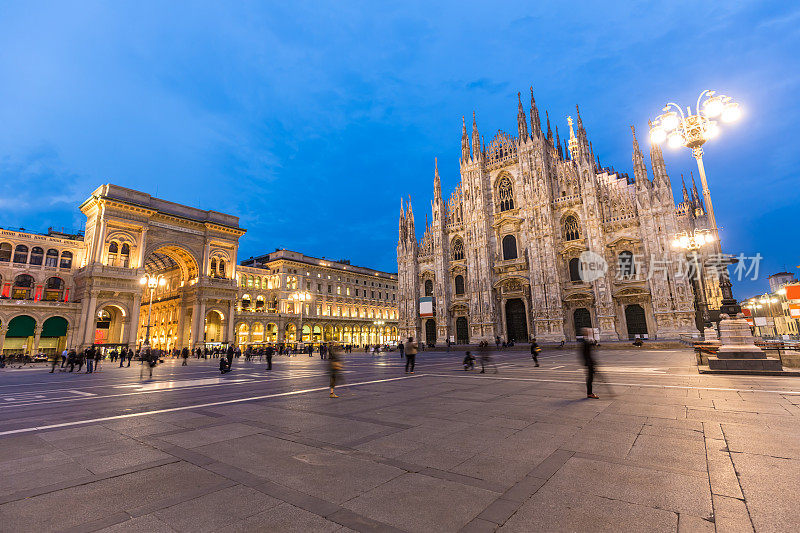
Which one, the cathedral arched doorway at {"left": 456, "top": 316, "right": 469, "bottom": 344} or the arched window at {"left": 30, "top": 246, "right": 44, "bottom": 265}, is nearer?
the arched window at {"left": 30, "top": 246, "right": 44, "bottom": 265}

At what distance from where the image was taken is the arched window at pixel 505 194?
148 ft

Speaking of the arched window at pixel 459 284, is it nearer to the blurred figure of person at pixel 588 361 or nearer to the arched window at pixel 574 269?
the arched window at pixel 574 269

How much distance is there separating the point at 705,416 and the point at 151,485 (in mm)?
8220

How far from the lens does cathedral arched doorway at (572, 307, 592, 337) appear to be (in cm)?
3829

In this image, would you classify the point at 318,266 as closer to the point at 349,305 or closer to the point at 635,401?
the point at 349,305

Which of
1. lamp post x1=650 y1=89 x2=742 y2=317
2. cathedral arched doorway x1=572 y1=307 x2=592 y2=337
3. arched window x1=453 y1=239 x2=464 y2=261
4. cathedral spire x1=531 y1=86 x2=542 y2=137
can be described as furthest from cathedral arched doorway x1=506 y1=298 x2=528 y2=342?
lamp post x1=650 y1=89 x2=742 y2=317

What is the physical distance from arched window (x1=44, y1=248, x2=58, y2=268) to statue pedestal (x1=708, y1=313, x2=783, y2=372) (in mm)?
62202

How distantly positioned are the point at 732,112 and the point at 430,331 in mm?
39353

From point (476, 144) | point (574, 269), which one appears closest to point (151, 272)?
point (476, 144)

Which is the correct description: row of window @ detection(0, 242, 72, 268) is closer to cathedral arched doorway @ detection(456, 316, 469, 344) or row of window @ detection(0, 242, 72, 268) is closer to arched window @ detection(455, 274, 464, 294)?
arched window @ detection(455, 274, 464, 294)

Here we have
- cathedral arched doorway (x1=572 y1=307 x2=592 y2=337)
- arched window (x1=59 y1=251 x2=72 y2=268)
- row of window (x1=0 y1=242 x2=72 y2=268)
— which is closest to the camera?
cathedral arched doorway (x1=572 y1=307 x2=592 y2=337)

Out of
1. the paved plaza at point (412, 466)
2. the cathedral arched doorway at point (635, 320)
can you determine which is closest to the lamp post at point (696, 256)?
the cathedral arched doorway at point (635, 320)

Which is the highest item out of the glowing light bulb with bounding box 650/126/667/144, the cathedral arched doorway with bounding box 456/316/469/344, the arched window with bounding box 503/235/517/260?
the arched window with bounding box 503/235/517/260

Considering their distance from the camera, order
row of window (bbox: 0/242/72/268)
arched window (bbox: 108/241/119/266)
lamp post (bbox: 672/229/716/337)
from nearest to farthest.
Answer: lamp post (bbox: 672/229/716/337)
row of window (bbox: 0/242/72/268)
arched window (bbox: 108/241/119/266)
